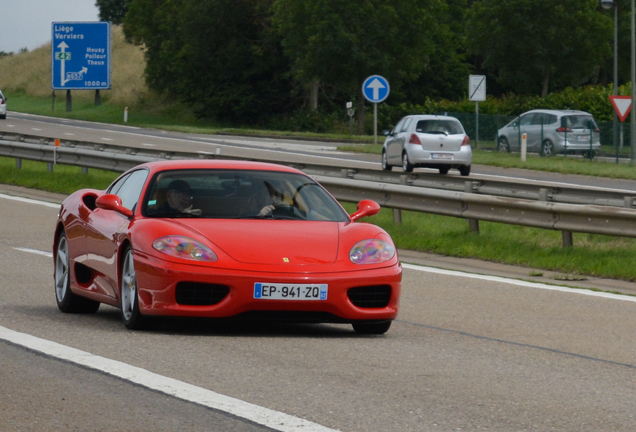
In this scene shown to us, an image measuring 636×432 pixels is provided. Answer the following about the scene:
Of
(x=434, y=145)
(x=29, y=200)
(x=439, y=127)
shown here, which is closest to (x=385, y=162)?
(x=439, y=127)

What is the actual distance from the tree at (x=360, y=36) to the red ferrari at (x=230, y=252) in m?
52.1

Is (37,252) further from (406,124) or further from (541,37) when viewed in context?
(541,37)

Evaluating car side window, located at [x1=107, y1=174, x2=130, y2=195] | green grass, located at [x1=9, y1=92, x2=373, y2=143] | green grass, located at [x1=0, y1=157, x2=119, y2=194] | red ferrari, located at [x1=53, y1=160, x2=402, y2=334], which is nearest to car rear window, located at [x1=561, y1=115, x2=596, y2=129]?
green grass, located at [x1=0, y1=157, x2=119, y2=194]

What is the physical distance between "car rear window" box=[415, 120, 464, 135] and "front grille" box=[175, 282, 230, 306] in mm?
22475

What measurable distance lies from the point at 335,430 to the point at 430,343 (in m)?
2.94

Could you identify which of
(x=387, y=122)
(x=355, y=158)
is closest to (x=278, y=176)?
(x=355, y=158)

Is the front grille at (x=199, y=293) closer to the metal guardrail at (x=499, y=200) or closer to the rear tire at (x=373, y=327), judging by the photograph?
the rear tire at (x=373, y=327)

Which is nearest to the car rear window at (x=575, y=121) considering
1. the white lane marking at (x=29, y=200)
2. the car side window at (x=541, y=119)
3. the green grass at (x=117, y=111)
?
the car side window at (x=541, y=119)

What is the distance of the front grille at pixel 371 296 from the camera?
310 inches

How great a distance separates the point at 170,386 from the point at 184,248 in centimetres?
180

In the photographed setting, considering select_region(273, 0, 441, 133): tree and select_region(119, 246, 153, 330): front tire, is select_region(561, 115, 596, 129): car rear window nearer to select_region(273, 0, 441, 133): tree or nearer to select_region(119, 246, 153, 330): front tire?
select_region(273, 0, 441, 133): tree

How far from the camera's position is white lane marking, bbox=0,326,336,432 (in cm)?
524

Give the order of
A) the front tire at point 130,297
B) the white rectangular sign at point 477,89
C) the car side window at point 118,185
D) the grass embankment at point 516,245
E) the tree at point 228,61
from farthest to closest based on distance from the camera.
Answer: the tree at point 228,61, the white rectangular sign at point 477,89, the grass embankment at point 516,245, the car side window at point 118,185, the front tire at point 130,297

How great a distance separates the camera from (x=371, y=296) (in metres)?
7.96
